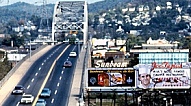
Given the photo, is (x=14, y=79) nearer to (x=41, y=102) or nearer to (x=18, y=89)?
(x=18, y=89)

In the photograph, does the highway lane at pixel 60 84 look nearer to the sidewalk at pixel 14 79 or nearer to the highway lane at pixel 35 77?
the highway lane at pixel 35 77

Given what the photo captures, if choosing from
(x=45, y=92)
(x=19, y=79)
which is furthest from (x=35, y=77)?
(x=45, y=92)

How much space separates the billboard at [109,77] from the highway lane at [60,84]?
2.93 metres

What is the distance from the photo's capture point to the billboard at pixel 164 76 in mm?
51344

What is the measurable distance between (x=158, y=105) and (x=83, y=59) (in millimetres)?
25427

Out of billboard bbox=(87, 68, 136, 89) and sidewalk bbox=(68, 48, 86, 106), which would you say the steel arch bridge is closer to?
sidewalk bbox=(68, 48, 86, 106)

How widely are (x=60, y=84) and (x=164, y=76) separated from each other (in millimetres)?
13102

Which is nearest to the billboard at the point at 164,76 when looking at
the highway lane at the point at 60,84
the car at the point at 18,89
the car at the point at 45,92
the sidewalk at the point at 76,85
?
the sidewalk at the point at 76,85

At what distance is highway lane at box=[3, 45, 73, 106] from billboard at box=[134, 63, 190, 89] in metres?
9.89

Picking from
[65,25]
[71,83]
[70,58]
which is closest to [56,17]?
[65,25]

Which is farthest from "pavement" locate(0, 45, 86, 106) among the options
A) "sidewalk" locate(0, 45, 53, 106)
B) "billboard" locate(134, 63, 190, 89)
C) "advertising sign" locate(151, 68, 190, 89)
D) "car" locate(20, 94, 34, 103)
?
"advertising sign" locate(151, 68, 190, 89)

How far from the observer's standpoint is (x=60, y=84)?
61438 millimetres

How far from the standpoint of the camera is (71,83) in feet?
202

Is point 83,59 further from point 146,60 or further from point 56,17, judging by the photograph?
point 56,17
